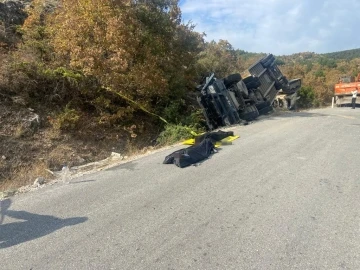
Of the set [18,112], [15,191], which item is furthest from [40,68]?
[15,191]

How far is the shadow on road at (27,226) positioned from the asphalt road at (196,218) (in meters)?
0.01

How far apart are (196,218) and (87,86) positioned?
6.66 metres

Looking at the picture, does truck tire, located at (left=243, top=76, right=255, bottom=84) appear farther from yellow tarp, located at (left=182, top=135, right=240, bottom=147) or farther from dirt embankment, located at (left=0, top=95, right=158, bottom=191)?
dirt embankment, located at (left=0, top=95, right=158, bottom=191)

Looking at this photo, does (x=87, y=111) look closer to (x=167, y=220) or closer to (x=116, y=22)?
(x=116, y=22)

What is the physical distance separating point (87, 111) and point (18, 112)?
193 cm

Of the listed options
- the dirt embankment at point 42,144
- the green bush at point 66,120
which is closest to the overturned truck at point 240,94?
the dirt embankment at point 42,144

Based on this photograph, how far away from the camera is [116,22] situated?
8.38m

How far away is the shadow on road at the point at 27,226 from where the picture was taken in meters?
3.24

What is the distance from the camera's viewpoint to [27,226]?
351 centimetres

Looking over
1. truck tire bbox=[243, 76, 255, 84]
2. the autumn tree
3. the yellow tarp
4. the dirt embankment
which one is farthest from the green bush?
truck tire bbox=[243, 76, 255, 84]

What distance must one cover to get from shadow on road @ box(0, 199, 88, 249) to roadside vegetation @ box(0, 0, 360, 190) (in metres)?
3.00

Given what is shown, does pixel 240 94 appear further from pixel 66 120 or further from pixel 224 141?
pixel 66 120

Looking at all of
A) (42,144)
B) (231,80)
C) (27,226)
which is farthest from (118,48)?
(27,226)

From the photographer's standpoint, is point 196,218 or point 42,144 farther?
point 42,144
